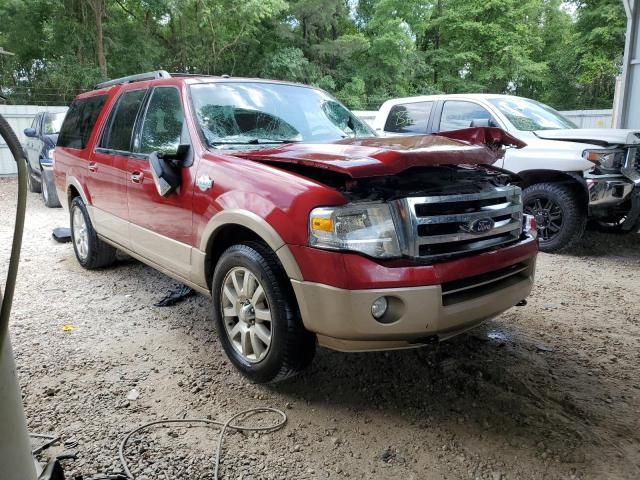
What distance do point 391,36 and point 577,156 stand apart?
1973 cm

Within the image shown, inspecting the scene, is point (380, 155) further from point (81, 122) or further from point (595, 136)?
point (595, 136)

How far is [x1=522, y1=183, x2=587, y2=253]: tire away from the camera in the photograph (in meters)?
5.67

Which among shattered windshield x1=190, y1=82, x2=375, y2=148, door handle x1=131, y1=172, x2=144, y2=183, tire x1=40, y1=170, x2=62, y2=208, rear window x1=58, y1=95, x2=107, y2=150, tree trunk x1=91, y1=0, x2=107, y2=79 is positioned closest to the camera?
shattered windshield x1=190, y1=82, x2=375, y2=148

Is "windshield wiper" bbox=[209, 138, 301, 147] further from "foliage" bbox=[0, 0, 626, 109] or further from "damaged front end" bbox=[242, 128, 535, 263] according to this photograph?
"foliage" bbox=[0, 0, 626, 109]

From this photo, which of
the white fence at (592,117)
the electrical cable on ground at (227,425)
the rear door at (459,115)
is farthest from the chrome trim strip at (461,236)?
the white fence at (592,117)

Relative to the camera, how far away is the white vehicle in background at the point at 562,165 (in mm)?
5422

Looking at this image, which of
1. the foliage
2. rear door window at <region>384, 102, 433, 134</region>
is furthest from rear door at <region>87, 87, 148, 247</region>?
the foliage

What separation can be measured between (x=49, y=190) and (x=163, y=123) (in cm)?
664

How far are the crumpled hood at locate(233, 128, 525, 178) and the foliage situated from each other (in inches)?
673

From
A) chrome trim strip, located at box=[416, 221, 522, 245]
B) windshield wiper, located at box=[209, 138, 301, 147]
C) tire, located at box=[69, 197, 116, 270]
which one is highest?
windshield wiper, located at box=[209, 138, 301, 147]

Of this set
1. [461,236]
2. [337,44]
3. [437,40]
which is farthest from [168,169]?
[437,40]

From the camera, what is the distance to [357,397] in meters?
2.81

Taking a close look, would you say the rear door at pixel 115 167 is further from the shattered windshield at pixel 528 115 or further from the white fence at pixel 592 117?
the white fence at pixel 592 117

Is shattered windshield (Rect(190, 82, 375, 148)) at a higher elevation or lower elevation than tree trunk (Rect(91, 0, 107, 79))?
lower
